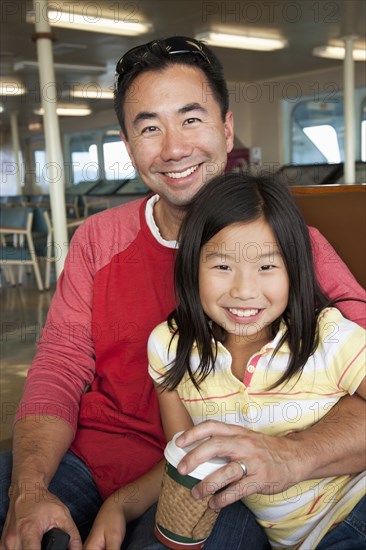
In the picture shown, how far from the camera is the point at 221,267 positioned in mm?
1129

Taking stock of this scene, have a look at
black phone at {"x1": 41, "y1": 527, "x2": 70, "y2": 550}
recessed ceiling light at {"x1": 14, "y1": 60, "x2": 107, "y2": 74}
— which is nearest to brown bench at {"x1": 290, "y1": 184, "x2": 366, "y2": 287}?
black phone at {"x1": 41, "y1": 527, "x2": 70, "y2": 550}

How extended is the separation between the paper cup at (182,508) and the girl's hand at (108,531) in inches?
4.5

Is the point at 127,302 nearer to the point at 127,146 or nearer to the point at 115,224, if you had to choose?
the point at 115,224

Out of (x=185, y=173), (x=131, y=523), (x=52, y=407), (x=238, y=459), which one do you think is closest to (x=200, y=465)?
(x=238, y=459)

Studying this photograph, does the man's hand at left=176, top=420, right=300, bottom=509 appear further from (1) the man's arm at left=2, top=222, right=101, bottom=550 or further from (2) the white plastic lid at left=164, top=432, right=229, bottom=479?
(1) the man's arm at left=2, top=222, right=101, bottom=550

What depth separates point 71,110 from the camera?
46.4 ft

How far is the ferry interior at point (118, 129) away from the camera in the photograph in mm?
3865

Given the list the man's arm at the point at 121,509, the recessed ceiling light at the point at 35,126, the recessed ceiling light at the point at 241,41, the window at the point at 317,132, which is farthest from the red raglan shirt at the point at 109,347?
the recessed ceiling light at the point at 35,126

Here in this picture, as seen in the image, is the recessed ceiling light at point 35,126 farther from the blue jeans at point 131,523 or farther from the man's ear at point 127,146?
the blue jeans at point 131,523

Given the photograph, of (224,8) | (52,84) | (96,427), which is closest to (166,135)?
(96,427)

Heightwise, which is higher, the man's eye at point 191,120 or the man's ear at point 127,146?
the man's eye at point 191,120

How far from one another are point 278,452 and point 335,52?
368 inches

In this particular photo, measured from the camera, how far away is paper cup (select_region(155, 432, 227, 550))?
86 centimetres

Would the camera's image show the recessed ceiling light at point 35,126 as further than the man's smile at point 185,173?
Yes
